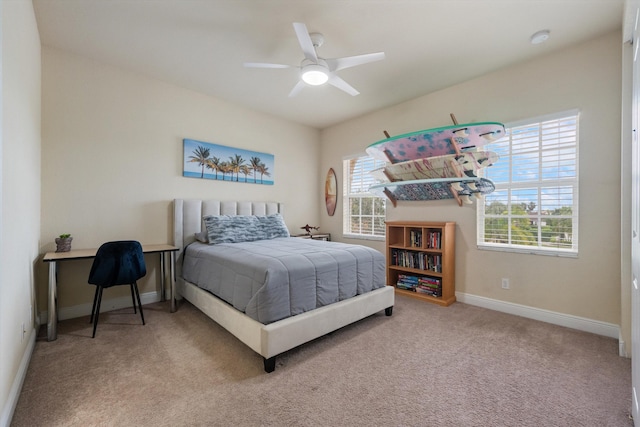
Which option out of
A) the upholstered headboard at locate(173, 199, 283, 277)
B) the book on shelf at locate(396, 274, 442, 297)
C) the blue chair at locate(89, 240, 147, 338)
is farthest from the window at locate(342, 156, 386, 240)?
the blue chair at locate(89, 240, 147, 338)

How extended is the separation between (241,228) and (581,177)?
3.70 m

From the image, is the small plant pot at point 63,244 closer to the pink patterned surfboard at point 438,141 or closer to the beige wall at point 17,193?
the beige wall at point 17,193

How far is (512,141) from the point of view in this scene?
3152 mm

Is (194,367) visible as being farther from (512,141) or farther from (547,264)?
(512,141)

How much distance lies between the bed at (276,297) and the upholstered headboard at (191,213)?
1 cm

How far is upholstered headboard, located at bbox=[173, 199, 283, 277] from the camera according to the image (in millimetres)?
3545

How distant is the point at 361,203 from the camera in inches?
192

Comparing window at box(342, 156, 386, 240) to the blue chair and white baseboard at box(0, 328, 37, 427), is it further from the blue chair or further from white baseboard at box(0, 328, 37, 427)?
white baseboard at box(0, 328, 37, 427)

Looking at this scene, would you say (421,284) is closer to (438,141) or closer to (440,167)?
(440,167)

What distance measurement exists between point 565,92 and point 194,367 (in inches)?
164

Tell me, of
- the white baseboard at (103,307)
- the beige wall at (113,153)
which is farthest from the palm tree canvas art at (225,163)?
the white baseboard at (103,307)

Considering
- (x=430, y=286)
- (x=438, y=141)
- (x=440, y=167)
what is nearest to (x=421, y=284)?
(x=430, y=286)

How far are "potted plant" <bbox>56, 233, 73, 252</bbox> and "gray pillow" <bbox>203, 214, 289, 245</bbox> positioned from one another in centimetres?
131

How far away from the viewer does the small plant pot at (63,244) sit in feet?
8.98
